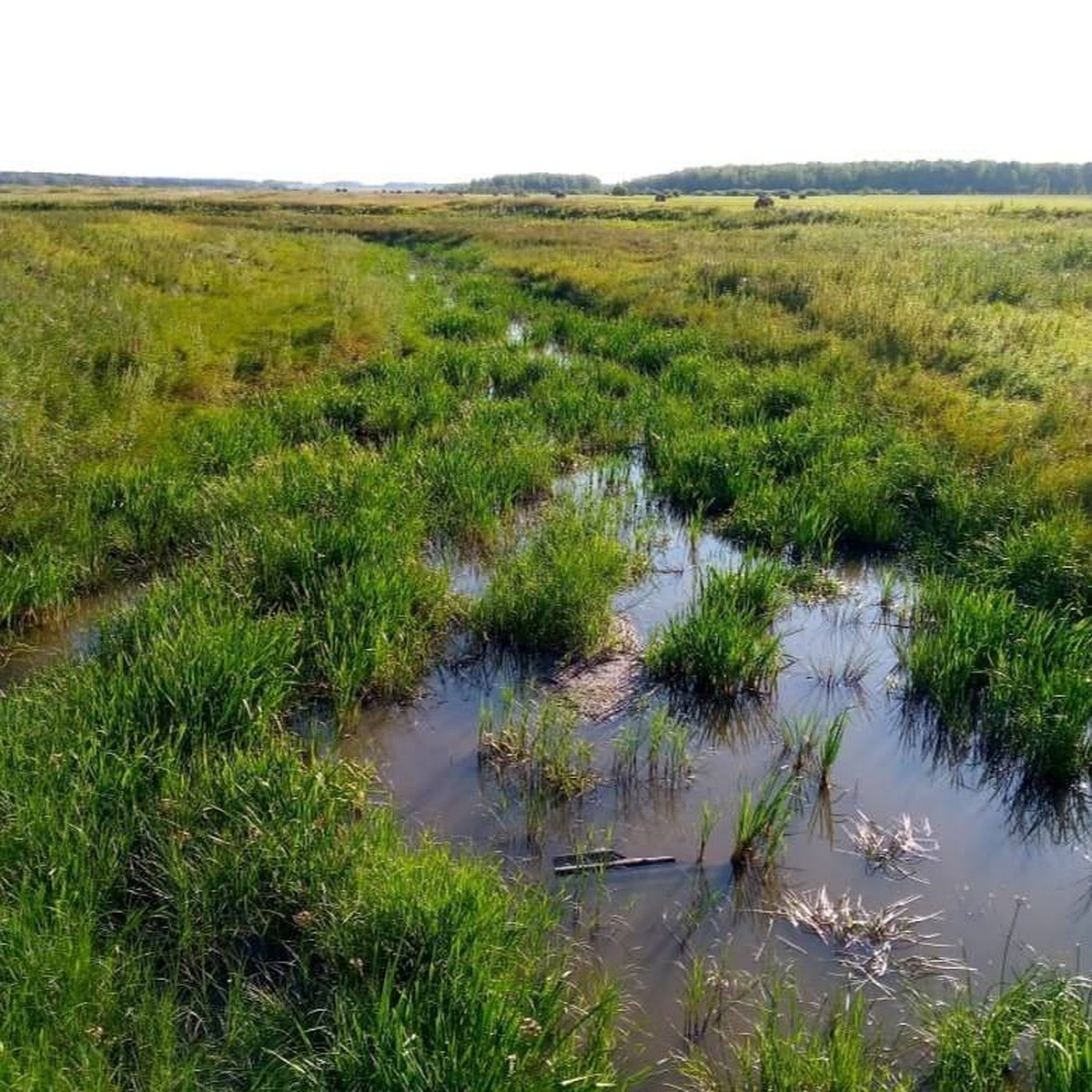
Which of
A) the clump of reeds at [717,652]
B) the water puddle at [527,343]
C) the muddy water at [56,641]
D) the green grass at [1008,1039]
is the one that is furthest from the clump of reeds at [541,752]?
the water puddle at [527,343]

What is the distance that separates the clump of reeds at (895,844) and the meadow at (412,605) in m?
0.47

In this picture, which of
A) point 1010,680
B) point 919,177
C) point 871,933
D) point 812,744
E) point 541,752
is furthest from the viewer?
point 919,177

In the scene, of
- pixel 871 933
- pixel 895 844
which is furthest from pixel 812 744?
pixel 871 933

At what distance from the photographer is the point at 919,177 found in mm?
134500

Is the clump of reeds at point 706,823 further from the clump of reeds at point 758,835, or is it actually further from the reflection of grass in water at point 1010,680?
the reflection of grass in water at point 1010,680

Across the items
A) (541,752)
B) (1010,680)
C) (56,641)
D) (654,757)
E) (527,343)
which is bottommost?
(654,757)

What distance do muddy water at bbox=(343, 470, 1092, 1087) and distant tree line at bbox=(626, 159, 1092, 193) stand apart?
137455 mm

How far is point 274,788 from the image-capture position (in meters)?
4.16

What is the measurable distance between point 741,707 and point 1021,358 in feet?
32.9

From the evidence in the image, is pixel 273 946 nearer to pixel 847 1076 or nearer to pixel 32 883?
pixel 32 883

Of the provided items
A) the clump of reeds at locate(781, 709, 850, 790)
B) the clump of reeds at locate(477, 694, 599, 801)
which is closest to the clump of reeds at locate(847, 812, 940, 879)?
the clump of reeds at locate(781, 709, 850, 790)

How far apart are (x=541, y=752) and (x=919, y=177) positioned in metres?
155

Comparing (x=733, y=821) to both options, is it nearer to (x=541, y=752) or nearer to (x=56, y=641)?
(x=541, y=752)

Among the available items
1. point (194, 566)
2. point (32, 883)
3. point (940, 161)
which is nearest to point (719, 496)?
point (194, 566)
